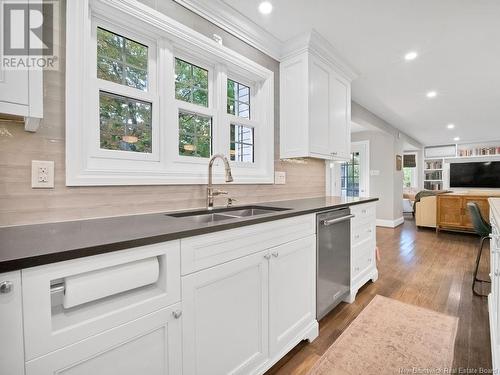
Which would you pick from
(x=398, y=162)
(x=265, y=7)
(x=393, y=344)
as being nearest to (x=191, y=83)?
(x=265, y=7)

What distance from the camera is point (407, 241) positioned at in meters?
4.49

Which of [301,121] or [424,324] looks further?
[301,121]

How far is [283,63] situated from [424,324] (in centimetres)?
257

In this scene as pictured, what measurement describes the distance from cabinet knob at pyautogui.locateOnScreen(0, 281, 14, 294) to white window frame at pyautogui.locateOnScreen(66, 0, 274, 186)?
0.71 metres

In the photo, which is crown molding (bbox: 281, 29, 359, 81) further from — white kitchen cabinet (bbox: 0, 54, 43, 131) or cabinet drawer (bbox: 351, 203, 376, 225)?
white kitchen cabinet (bbox: 0, 54, 43, 131)

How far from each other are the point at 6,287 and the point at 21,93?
0.69 m

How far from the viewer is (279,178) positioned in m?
2.50

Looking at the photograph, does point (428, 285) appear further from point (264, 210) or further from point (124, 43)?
point (124, 43)

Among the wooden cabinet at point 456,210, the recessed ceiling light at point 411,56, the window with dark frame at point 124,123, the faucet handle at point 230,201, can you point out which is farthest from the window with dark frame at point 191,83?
the wooden cabinet at point 456,210

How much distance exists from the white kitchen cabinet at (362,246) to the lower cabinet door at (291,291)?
0.71 metres

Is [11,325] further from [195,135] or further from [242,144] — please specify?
[242,144]

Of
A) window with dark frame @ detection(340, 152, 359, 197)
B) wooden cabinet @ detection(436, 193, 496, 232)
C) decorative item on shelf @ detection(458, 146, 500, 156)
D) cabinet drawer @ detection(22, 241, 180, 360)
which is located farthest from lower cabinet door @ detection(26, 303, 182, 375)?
decorative item on shelf @ detection(458, 146, 500, 156)

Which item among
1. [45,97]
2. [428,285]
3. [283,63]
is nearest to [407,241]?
[428,285]

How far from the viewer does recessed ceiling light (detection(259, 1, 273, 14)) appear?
189 centimetres
